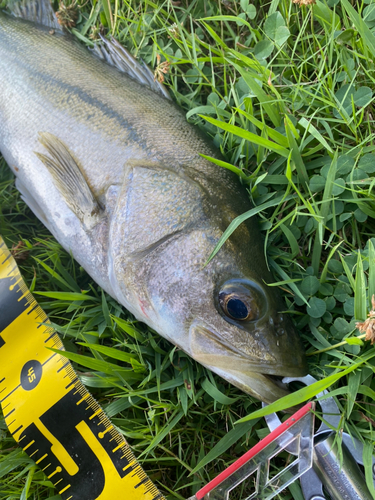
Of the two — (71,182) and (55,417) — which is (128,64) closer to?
(71,182)

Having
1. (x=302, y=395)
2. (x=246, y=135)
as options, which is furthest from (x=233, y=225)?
(x=302, y=395)

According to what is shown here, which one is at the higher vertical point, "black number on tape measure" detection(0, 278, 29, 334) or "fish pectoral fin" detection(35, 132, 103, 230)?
"fish pectoral fin" detection(35, 132, 103, 230)

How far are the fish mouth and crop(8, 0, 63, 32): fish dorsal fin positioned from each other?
2.65 meters

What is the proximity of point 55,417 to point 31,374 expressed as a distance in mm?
314

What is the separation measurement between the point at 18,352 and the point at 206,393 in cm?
126

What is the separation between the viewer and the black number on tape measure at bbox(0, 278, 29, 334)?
250 cm

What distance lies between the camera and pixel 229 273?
74.0 inches

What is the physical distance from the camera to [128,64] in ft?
8.70

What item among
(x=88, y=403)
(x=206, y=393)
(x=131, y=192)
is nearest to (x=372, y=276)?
(x=206, y=393)

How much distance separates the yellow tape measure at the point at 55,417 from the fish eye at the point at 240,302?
1069mm

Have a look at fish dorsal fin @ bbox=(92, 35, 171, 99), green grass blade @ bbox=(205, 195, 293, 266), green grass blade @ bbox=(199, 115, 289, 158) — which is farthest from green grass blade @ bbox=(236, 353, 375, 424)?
fish dorsal fin @ bbox=(92, 35, 171, 99)

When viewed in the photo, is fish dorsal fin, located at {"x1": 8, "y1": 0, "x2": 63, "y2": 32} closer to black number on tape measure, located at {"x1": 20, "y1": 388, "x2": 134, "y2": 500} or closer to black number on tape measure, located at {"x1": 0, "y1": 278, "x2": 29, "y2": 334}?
black number on tape measure, located at {"x1": 0, "y1": 278, "x2": 29, "y2": 334}

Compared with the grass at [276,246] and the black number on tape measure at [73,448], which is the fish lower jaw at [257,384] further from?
the black number on tape measure at [73,448]

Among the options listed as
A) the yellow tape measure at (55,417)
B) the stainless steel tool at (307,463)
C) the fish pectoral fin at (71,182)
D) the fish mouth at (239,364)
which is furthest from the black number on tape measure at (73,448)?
the fish pectoral fin at (71,182)
